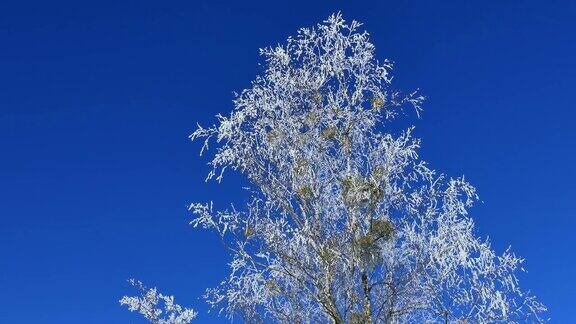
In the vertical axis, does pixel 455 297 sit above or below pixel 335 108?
below

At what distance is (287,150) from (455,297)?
15.0ft

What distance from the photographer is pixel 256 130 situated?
1476cm

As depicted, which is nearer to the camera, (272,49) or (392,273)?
(392,273)

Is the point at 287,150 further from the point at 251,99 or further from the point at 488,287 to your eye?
the point at 488,287

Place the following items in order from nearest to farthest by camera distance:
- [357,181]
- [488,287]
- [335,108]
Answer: [488,287] < [357,181] < [335,108]

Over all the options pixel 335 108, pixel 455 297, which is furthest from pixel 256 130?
pixel 455 297

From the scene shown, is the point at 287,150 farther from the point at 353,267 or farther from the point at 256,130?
the point at 353,267

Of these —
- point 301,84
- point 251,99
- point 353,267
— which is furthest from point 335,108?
point 353,267

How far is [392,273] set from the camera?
1358 centimetres

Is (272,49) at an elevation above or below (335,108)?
above

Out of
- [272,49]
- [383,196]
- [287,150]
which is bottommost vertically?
[383,196]

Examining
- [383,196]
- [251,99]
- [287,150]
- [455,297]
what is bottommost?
[455,297]

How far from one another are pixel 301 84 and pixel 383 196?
319 cm

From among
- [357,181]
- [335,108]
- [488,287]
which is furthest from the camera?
[335,108]
